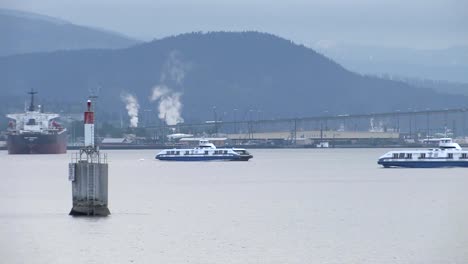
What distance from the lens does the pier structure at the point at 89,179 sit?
136 ft

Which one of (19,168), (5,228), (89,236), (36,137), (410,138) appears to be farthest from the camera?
(410,138)

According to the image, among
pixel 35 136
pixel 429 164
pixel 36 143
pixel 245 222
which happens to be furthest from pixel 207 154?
pixel 245 222

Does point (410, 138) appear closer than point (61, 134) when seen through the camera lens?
No

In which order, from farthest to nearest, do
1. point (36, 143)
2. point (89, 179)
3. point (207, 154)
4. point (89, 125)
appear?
point (36, 143) → point (207, 154) → point (89, 125) → point (89, 179)

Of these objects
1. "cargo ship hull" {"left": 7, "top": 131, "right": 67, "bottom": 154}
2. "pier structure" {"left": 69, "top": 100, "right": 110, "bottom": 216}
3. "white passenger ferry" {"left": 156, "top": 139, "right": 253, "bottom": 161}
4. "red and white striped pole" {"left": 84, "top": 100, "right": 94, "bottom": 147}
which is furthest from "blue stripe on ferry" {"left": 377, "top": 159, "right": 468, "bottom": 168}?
"cargo ship hull" {"left": 7, "top": 131, "right": 67, "bottom": 154}

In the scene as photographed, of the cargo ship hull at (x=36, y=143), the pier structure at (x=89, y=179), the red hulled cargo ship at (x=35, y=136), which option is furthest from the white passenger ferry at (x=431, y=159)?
the red hulled cargo ship at (x=35, y=136)

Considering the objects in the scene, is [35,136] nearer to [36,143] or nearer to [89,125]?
[36,143]

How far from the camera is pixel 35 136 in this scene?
138375mm

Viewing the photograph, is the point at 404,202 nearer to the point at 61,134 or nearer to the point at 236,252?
the point at 236,252

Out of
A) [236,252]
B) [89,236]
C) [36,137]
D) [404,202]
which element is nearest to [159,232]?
[89,236]

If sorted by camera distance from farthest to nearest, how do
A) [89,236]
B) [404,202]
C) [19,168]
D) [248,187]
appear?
[19,168], [248,187], [404,202], [89,236]

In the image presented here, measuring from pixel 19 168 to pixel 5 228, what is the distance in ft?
182

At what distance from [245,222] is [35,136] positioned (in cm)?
9572

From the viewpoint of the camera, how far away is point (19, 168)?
9769 cm
